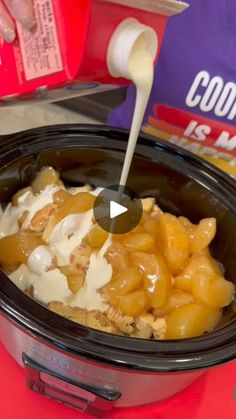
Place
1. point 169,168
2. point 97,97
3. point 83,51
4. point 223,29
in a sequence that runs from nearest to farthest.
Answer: point 83,51 < point 169,168 < point 223,29 < point 97,97

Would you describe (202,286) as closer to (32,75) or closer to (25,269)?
(25,269)

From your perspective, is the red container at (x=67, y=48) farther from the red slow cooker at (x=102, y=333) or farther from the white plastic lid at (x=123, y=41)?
the red slow cooker at (x=102, y=333)

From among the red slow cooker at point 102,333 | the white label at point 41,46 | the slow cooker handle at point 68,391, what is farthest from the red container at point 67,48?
the slow cooker handle at point 68,391

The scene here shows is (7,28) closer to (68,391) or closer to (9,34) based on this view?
(9,34)

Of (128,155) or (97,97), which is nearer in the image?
(128,155)

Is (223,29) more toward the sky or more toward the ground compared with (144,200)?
more toward the sky

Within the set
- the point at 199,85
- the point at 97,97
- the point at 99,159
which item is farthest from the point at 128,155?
the point at 97,97

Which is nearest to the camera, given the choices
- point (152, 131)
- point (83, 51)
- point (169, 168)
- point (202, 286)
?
point (83, 51)
